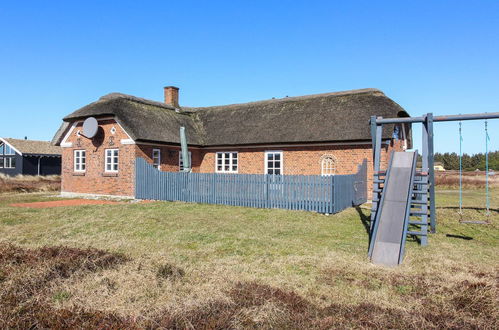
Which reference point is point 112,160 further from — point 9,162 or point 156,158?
point 9,162

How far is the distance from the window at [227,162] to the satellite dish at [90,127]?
22.4 ft

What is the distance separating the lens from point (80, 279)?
17.9ft

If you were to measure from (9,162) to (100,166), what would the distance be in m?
29.8

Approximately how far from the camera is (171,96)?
23641 mm

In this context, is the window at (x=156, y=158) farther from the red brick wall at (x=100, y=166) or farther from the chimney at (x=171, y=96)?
the chimney at (x=171, y=96)

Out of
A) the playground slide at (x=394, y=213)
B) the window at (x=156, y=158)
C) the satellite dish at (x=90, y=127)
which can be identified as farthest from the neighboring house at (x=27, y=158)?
the playground slide at (x=394, y=213)

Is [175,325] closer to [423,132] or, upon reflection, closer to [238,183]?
[423,132]

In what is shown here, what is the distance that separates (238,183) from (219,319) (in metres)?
10.8

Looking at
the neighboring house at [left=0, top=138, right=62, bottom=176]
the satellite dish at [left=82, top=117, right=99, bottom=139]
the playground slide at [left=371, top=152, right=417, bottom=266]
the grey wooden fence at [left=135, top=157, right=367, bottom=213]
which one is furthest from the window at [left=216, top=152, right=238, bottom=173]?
the neighboring house at [left=0, top=138, right=62, bottom=176]

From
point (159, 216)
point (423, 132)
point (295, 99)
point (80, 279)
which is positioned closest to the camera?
point (80, 279)

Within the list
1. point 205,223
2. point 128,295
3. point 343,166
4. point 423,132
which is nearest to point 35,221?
point 205,223

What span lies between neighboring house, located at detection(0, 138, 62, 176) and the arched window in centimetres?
3489

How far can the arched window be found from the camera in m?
17.6

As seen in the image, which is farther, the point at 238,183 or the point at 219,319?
the point at 238,183
